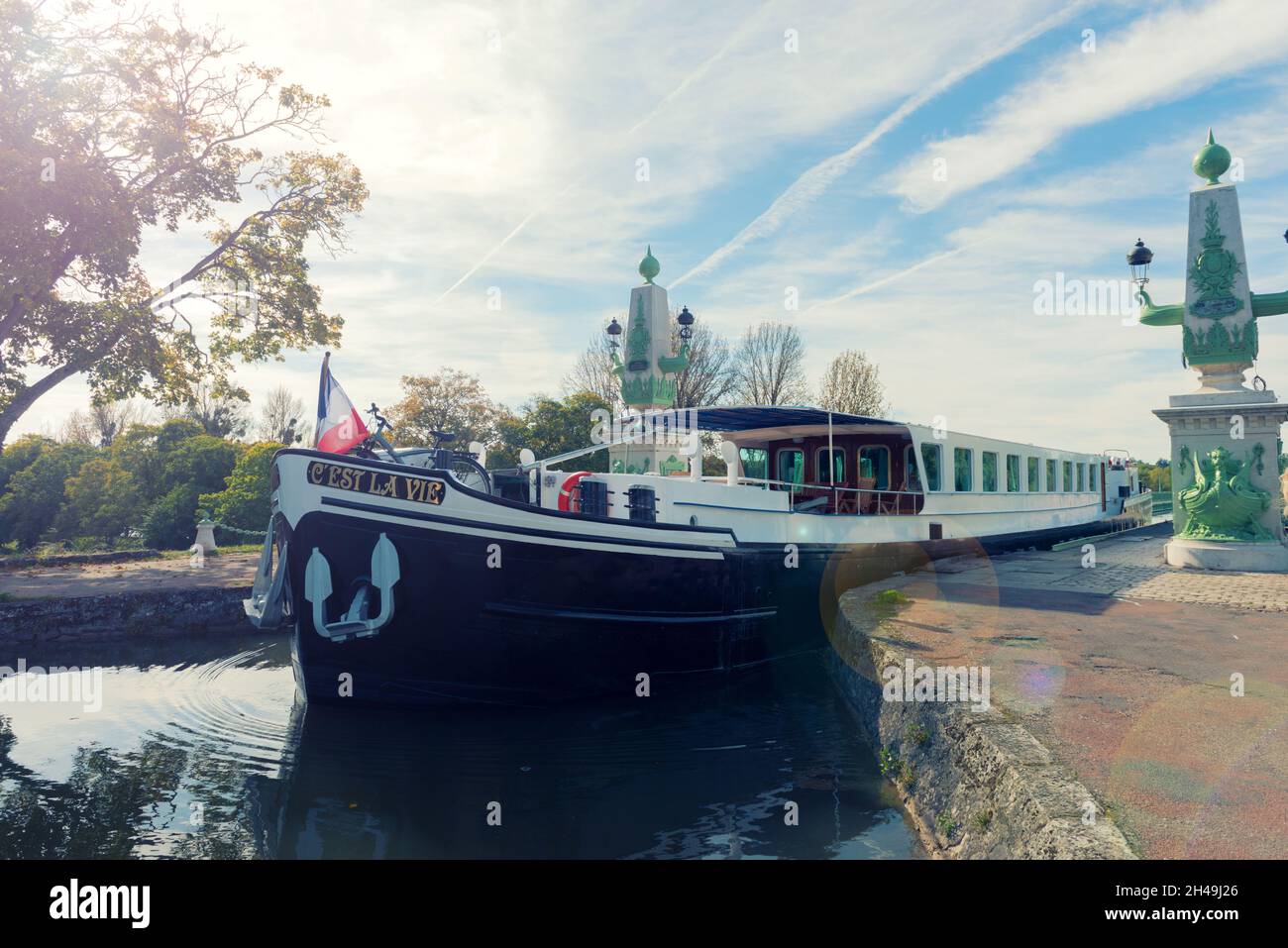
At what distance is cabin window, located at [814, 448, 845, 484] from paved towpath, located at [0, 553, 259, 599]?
1177 cm

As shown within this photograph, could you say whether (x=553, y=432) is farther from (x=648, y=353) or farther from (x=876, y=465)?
(x=876, y=465)

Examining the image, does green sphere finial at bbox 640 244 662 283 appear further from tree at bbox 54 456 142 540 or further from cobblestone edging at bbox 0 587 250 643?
tree at bbox 54 456 142 540

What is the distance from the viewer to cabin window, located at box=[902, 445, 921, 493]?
46.8ft

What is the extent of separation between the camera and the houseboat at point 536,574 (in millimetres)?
7480

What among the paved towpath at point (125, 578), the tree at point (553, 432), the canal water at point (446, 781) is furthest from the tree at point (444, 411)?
the canal water at point (446, 781)

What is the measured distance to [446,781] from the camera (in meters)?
6.65

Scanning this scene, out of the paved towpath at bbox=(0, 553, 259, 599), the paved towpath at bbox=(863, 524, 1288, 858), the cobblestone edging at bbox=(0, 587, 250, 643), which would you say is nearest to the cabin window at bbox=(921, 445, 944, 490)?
the paved towpath at bbox=(863, 524, 1288, 858)

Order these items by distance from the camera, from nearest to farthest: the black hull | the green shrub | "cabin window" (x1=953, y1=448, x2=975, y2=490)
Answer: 1. the black hull
2. "cabin window" (x1=953, y1=448, x2=975, y2=490)
3. the green shrub

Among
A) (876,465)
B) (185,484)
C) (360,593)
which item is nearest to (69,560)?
(185,484)

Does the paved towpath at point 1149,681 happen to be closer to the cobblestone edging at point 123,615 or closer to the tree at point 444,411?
the cobblestone edging at point 123,615

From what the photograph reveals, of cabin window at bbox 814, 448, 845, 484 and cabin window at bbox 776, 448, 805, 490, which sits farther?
cabin window at bbox 776, 448, 805, 490

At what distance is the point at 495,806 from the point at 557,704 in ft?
7.29

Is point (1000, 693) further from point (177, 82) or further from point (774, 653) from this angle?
point (177, 82)
